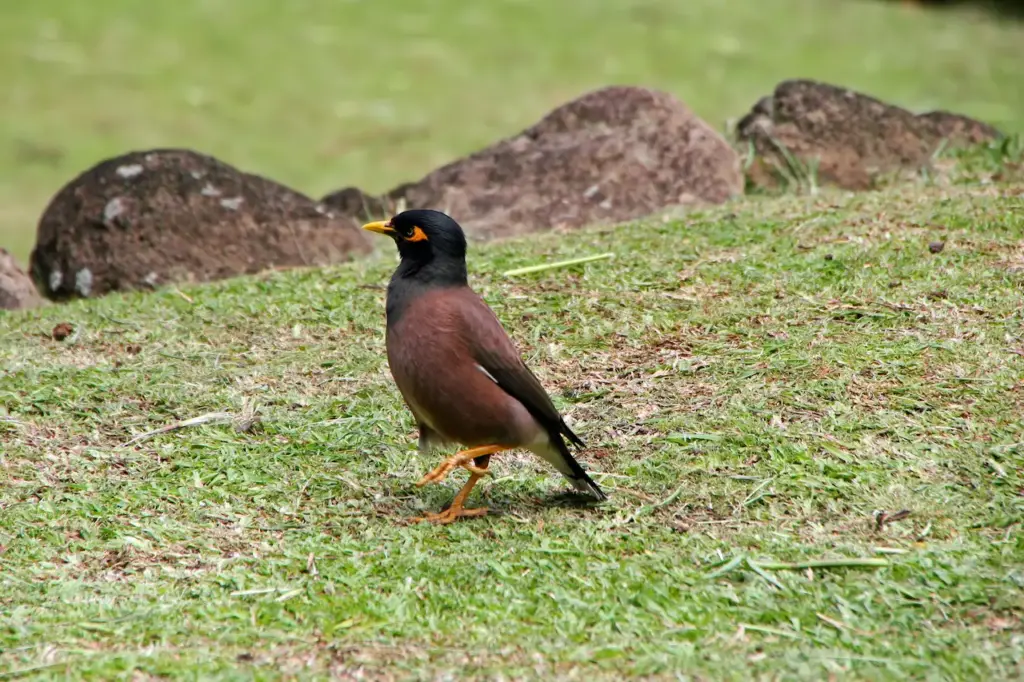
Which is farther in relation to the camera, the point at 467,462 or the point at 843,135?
the point at 843,135

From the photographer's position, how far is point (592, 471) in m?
4.88

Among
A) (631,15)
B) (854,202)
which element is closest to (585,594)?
(854,202)

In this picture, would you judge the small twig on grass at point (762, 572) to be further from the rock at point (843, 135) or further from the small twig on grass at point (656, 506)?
the rock at point (843, 135)

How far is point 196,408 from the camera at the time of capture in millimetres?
5441

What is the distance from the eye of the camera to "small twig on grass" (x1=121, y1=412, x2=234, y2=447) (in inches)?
205

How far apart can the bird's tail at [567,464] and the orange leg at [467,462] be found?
0.15 meters

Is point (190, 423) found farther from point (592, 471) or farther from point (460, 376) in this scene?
point (592, 471)

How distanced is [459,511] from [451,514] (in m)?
0.03

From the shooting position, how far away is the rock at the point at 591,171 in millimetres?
8227

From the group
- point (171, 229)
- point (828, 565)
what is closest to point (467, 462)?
point (828, 565)

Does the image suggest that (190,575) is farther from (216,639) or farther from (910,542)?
(910,542)

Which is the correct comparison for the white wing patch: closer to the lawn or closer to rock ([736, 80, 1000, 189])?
the lawn

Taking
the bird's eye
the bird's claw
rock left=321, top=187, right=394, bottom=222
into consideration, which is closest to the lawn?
the bird's claw

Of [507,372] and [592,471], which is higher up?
[507,372]
